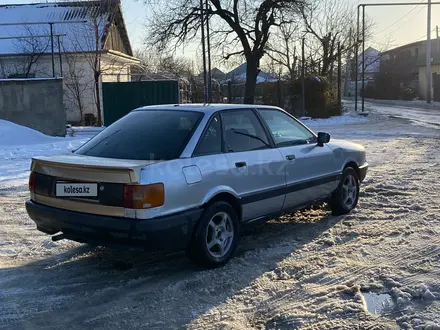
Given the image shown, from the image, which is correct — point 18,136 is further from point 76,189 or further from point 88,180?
point 88,180

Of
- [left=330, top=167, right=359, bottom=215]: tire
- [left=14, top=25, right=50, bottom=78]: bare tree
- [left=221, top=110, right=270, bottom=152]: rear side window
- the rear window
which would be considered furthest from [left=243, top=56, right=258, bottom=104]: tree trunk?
the rear window

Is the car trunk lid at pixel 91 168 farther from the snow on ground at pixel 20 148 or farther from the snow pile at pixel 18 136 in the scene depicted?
the snow pile at pixel 18 136

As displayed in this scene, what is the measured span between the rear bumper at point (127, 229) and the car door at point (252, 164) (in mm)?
669

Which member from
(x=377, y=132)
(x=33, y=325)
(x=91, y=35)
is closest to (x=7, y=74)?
(x=91, y=35)

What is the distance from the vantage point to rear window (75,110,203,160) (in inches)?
178

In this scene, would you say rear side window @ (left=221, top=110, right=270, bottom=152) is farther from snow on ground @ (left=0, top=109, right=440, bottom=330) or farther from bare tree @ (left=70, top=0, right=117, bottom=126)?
bare tree @ (left=70, top=0, right=117, bottom=126)

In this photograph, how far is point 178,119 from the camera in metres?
4.92

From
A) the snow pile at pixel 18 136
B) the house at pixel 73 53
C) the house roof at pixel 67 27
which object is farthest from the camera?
the house at pixel 73 53

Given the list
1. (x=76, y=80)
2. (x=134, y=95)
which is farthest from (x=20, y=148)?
(x=76, y=80)

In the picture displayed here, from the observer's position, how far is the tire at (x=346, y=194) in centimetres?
636

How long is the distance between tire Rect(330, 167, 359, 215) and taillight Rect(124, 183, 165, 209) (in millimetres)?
3064

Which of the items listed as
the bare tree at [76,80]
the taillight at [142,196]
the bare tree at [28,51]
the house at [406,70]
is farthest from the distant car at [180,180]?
the house at [406,70]

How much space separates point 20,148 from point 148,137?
9.52 metres

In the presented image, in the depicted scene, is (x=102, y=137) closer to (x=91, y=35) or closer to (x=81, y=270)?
(x=81, y=270)
